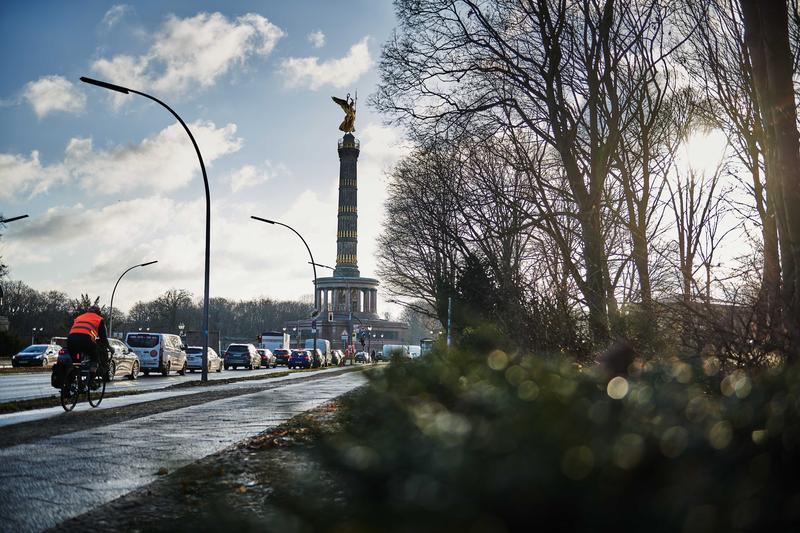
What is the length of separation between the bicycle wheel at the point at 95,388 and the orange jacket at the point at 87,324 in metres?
0.72

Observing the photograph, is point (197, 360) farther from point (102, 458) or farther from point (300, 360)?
point (102, 458)

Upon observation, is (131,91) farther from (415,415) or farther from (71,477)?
(415,415)

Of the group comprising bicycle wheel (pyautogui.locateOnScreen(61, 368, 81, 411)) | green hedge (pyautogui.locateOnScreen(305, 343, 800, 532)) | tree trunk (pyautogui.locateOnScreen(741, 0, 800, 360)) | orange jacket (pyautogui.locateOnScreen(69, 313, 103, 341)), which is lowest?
bicycle wheel (pyautogui.locateOnScreen(61, 368, 81, 411))

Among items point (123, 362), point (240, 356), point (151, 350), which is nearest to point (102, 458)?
point (123, 362)

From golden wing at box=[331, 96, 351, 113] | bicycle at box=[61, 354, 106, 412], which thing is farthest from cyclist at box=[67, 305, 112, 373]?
golden wing at box=[331, 96, 351, 113]

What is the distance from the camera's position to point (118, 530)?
149 inches

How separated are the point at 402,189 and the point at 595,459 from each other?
30056mm

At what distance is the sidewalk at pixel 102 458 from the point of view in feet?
14.6

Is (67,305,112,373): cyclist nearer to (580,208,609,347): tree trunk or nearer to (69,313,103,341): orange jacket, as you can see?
(69,313,103,341): orange jacket

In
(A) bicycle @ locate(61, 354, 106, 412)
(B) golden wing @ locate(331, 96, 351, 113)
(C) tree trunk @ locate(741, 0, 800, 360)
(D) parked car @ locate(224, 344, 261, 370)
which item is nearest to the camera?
(C) tree trunk @ locate(741, 0, 800, 360)

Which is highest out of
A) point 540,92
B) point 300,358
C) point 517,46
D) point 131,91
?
point 131,91

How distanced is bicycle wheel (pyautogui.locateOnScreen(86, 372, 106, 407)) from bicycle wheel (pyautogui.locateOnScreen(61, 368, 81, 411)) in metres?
0.28

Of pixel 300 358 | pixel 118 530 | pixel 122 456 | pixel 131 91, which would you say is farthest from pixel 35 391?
pixel 300 358

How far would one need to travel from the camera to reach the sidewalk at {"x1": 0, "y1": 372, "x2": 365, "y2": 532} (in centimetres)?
446
